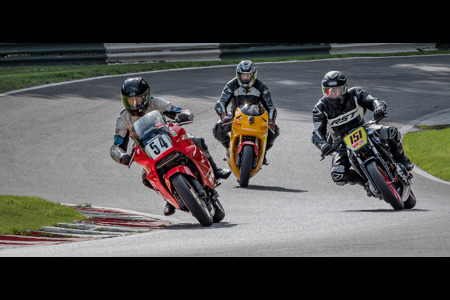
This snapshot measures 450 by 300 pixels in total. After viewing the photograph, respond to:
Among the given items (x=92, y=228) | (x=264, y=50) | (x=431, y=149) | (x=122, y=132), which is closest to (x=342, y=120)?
(x=122, y=132)

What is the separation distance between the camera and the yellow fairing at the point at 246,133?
35.2ft

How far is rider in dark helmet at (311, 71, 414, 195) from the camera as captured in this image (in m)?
8.82

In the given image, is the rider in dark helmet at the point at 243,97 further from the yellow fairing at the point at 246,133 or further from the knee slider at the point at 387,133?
the knee slider at the point at 387,133

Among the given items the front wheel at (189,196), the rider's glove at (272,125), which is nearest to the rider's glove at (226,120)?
the rider's glove at (272,125)

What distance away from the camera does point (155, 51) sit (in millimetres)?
20906

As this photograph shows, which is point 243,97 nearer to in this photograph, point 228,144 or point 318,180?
point 228,144

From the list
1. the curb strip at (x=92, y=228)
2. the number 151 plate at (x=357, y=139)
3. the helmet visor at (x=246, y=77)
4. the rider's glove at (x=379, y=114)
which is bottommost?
the curb strip at (x=92, y=228)

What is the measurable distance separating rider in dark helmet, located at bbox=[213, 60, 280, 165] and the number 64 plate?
3.76m

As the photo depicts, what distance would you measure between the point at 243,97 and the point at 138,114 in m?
3.61

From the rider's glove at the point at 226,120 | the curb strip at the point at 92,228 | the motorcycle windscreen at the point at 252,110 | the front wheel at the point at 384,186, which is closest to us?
the curb strip at the point at 92,228

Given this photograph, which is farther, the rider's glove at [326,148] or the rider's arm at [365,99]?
the rider's arm at [365,99]

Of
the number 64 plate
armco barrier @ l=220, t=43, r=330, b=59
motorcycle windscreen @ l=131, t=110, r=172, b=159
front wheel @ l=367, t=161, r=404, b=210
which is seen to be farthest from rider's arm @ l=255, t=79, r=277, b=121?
armco barrier @ l=220, t=43, r=330, b=59

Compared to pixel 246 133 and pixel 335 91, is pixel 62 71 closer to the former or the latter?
pixel 246 133

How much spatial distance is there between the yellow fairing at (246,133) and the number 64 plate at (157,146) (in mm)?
3223
